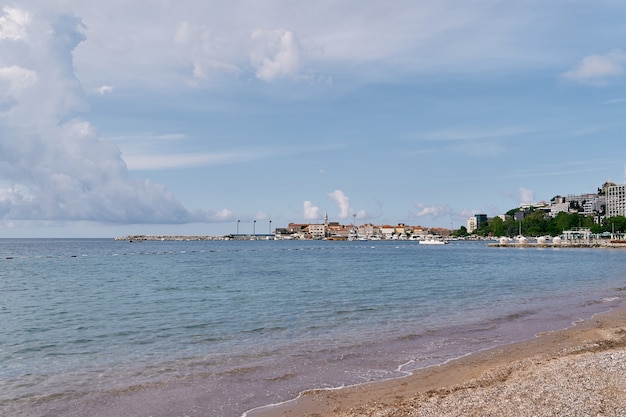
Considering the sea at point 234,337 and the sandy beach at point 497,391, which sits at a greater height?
the sandy beach at point 497,391

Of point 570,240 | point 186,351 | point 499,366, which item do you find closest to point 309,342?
point 186,351

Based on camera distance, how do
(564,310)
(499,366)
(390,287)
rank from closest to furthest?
(499,366) < (564,310) < (390,287)

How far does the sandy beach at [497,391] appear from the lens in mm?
10211

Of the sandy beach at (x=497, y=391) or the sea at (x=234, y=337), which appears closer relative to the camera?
the sandy beach at (x=497, y=391)

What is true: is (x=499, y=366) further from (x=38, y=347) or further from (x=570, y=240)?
(x=570, y=240)

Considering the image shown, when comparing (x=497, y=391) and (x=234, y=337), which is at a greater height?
(x=497, y=391)

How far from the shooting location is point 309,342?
19.4m

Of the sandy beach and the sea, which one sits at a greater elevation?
the sandy beach

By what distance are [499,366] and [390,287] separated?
2591cm

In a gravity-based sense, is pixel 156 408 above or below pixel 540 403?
below

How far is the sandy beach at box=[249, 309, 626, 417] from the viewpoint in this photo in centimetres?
1021

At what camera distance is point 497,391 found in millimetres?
11531

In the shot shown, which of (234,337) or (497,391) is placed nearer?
(497,391)

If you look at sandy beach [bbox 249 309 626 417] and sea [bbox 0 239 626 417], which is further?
sea [bbox 0 239 626 417]
